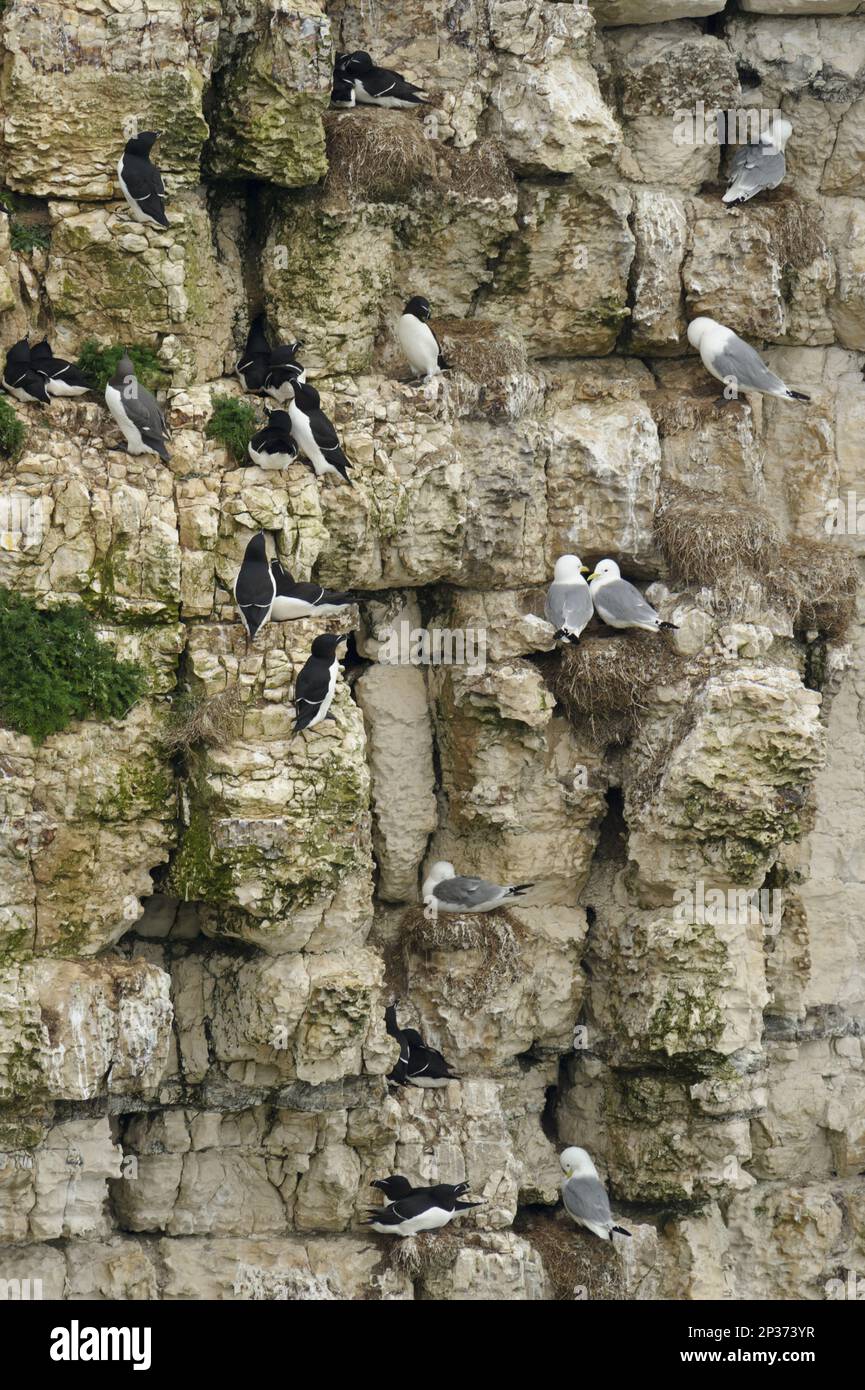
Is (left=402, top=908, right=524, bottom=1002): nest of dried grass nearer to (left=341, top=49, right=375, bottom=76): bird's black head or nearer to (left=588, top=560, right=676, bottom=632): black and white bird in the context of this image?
(left=588, top=560, right=676, bottom=632): black and white bird

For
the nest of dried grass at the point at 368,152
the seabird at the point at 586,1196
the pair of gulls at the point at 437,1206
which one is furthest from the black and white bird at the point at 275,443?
the seabird at the point at 586,1196

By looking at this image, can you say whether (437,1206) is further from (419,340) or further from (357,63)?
(357,63)

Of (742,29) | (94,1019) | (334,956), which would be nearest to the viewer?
(94,1019)

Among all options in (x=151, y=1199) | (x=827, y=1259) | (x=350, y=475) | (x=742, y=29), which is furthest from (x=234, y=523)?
(x=827, y=1259)

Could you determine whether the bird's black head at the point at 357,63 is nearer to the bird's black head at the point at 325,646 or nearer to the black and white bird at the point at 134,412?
the black and white bird at the point at 134,412

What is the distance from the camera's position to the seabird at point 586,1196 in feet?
74.0

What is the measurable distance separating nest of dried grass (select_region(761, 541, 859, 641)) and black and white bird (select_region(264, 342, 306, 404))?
4.82m

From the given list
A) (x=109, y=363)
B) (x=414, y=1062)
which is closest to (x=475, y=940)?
(x=414, y=1062)

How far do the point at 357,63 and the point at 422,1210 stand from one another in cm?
1006

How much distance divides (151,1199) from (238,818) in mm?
3887

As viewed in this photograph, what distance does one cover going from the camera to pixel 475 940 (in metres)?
22.6

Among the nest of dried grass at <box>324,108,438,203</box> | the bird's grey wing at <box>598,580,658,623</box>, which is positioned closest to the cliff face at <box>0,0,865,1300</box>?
the nest of dried grass at <box>324,108,438,203</box>

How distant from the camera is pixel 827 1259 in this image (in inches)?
945

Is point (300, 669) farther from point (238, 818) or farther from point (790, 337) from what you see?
point (790, 337)
